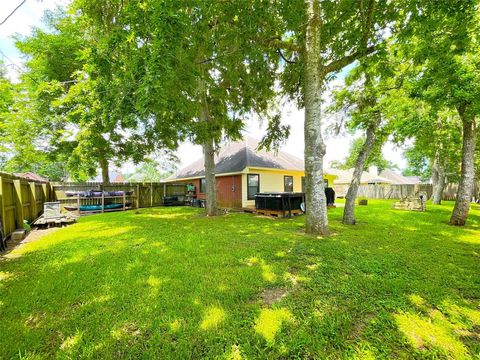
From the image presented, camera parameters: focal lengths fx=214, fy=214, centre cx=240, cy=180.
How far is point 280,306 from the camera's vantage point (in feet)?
8.87

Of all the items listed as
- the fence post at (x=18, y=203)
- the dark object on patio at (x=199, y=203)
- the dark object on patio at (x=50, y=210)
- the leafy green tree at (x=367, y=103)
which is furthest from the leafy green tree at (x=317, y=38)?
the dark object on patio at (x=199, y=203)

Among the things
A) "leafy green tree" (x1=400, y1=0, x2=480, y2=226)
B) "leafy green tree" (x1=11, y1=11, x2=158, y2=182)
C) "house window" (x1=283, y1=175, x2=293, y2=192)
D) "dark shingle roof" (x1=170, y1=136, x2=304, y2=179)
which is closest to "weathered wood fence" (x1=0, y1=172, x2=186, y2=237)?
"leafy green tree" (x1=11, y1=11, x2=158, y2=182)

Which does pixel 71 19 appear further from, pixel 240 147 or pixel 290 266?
pixel 290 266

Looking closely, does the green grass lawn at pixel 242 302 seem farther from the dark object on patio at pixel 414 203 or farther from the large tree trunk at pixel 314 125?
the dark object on patio at pixel 414 203

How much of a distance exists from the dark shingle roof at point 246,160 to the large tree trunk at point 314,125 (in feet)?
21.9

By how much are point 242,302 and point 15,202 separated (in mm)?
7858

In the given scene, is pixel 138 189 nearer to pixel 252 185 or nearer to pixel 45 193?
pixel 45 193

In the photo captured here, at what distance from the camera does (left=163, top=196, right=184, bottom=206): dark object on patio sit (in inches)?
682

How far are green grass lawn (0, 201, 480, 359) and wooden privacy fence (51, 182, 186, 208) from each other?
1012 centimetres

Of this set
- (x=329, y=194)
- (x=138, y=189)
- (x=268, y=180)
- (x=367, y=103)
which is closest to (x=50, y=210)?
(x=138, y=189)

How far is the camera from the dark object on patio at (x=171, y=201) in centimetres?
1733

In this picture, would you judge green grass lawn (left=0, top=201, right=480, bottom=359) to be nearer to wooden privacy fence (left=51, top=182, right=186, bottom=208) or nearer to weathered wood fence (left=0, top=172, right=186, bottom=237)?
weathered wood fence (left=0, top=172, right=186, bottom=237)

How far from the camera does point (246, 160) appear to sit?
46.9ft

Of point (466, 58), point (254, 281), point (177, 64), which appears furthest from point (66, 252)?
point (466, 58)
